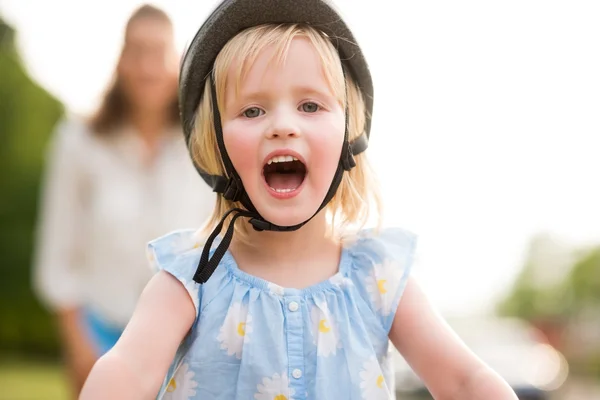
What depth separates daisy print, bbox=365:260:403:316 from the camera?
9.05 feet

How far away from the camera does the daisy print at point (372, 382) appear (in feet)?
8.66

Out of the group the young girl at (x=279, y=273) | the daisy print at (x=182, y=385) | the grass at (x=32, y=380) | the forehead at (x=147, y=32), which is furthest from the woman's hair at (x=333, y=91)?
the grass at (x=32, y=380)

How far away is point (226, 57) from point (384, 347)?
99 cm

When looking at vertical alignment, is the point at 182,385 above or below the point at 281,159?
below

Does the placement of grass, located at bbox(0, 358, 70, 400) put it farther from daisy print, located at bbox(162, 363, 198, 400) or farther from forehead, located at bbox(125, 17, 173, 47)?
daisy print, located at bbox(162, 363, 198, 400)

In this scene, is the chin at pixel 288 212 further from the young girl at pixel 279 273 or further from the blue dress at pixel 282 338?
the blue dress at pixel 282 338

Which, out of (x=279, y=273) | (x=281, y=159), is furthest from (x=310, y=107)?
(x=279, y=273)

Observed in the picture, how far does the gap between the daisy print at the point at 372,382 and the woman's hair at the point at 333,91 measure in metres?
0.48

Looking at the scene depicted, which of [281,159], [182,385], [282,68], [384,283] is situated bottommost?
[182,385]

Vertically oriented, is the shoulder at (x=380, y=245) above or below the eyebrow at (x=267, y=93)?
below

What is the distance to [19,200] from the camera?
24844 mm

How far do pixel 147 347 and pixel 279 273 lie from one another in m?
0.47

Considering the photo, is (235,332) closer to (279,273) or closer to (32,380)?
(279,273)

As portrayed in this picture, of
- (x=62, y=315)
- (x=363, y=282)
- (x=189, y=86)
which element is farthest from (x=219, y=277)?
(x=62, y=315)
